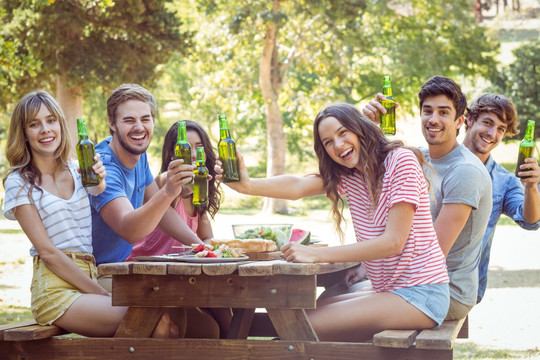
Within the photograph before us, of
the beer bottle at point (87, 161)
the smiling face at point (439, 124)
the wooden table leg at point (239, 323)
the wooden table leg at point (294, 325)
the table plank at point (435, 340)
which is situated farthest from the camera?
the smiling face at point (439, 124)

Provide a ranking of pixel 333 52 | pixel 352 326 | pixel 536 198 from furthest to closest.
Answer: pixel 333 52 → pixel 536 198 → pixel 352 326

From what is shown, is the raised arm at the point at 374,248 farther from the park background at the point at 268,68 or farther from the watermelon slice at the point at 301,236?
the park background at the point at 268,68

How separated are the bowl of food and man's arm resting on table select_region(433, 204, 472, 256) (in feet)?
2.85

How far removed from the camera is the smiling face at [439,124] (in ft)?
15.6

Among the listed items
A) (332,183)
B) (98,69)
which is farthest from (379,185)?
(98,69)

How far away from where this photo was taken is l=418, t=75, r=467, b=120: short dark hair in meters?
4.82

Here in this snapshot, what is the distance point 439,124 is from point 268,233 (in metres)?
1.22

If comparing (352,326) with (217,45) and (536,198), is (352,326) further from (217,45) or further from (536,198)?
(217,45)

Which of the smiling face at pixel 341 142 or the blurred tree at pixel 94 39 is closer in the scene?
the smiling face at pixel 341 142

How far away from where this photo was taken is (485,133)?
17.6ft

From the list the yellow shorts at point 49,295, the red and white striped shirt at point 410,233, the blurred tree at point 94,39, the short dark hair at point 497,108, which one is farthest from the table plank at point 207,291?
the blurred tree at point 94,39

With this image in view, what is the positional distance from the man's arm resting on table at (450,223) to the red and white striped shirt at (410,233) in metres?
0.29

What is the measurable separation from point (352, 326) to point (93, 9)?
1484 centimetres

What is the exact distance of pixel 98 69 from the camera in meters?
17.4
